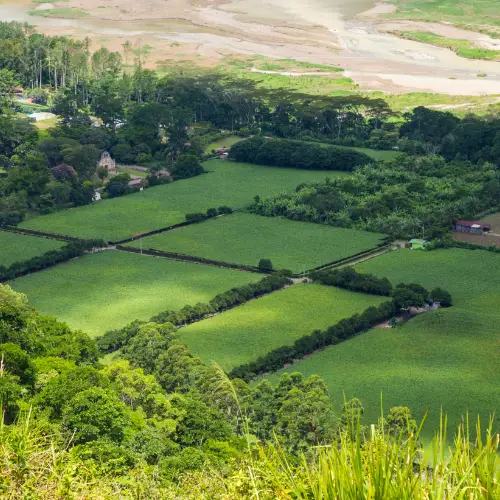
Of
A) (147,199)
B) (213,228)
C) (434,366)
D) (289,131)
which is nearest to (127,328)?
(434,366)

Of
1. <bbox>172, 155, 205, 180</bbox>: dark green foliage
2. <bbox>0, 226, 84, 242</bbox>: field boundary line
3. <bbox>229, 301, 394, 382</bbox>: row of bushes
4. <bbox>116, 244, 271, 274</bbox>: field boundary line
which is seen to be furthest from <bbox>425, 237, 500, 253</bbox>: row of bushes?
<bbox>172, 155, 205, 180</bbox>: dark green foliage

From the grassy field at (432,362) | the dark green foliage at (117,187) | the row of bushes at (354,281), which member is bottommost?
the dark green foliage at (117,187)

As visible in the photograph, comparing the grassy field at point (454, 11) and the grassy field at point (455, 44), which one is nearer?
the grassy field at point (455, 44)

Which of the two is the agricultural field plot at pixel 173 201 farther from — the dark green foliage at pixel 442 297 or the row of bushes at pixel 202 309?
the dark green foliage at pixel 442 297

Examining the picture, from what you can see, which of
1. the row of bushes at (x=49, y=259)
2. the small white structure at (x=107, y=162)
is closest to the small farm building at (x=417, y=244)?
the row of bushes at (x=49, y=259)

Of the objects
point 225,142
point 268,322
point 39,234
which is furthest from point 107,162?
point 268,322

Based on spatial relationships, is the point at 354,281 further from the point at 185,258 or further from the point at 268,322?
the point at 185,258

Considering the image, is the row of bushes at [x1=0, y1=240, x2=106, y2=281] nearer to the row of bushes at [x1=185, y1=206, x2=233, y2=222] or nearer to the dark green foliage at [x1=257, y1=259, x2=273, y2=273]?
the row of bushes at [x1=185, y1=206, x2=233, y2=222]
